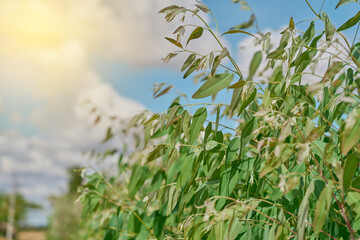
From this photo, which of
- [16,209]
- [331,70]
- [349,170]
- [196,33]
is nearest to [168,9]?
[196,33]

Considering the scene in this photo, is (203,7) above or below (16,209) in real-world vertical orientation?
A: below

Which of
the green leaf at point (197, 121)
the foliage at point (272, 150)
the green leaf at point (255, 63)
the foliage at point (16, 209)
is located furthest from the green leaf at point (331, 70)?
the foliage at point (16, 209)

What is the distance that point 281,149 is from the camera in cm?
49

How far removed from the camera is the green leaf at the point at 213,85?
68cm

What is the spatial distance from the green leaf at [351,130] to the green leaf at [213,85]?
27 centimetres

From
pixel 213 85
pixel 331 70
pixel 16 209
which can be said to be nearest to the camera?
pixel 331 70

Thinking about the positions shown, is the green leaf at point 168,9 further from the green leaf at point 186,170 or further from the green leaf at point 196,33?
the green leaf at point 186,170

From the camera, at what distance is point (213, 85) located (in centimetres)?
69

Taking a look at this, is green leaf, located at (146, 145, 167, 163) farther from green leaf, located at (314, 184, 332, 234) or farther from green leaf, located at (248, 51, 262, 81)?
green leaf, located at (314, 184, 332, 234)

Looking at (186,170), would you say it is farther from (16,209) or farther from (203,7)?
(16,209)

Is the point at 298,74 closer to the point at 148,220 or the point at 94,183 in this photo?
the point at 148,220

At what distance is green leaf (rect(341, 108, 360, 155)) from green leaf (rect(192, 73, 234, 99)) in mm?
268

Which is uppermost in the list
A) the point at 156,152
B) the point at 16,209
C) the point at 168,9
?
the point at 16,209

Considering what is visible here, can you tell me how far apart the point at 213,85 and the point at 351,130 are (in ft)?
0.93
